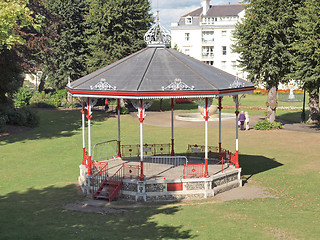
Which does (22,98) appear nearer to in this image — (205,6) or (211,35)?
(211,35)

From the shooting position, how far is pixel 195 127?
144 ft

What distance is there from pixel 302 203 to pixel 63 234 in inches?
409

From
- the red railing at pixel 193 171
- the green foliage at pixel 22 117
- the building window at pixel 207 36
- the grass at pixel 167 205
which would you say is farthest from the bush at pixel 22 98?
the building window at pixel 207 36

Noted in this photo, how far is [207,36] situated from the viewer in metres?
100

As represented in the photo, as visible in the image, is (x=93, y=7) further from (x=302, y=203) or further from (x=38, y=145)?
(x=302, y=203)

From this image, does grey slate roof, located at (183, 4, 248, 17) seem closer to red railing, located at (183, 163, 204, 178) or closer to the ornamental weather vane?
the ornamental weather vane

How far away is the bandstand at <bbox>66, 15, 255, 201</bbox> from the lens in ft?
66.2

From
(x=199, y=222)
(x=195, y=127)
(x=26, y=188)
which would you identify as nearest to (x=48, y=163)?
(x=26, y=188)

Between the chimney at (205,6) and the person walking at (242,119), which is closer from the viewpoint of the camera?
the person walking at (242,119)

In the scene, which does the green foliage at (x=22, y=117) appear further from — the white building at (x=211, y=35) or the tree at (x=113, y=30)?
the white building at (x=211, y=35)

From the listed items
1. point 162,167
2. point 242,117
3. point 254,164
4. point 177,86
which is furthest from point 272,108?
point 177,86

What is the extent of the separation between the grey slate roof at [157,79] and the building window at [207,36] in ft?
256

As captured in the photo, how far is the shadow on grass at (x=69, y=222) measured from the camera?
15242 mm

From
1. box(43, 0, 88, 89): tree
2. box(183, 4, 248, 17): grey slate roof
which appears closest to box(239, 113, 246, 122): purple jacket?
box(43, 0, 88, 89): tree
